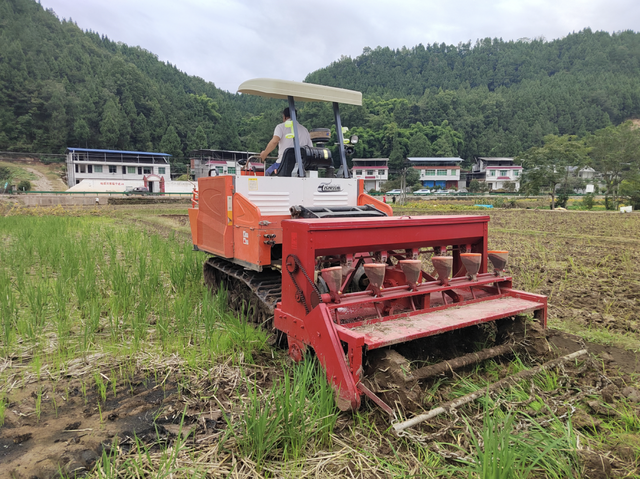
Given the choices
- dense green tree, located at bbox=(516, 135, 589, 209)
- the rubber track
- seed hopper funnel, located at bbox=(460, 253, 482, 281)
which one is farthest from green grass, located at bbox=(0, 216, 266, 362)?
dense green tree, located at bbox=(516, 135, 589, 209)

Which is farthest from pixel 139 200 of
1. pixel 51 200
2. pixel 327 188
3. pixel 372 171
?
pixel 372 171

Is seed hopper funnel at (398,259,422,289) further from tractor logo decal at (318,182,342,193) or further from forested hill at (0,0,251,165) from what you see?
forested hill at (0,0,251,165)

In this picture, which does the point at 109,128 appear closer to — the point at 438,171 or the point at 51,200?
the point at 51,200

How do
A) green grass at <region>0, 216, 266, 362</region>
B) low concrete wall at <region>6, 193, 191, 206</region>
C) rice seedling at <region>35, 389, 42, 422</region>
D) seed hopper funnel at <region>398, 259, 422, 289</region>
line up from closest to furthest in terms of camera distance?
rice seedling at <region>35, 389, 42, 422</region>
seed hopper funnel at <region>398, 259, 422, 289</region>
green grass at <region>0, 216, 266, 362</region>
low concrete wall at <region>6, 193, 191, 206</region>

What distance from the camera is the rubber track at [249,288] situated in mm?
4305

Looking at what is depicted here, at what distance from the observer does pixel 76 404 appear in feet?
10.1

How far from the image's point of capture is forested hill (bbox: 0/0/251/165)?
72.5 metres

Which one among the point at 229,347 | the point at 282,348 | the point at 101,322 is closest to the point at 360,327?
the point at 282,348

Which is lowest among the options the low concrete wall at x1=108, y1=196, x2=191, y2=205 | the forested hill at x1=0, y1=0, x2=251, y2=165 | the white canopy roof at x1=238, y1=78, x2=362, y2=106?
the low concrete wall at x1=108, y1=196, x2=191, y2=205

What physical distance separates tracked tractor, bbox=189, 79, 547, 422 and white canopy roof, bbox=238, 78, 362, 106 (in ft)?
0.05

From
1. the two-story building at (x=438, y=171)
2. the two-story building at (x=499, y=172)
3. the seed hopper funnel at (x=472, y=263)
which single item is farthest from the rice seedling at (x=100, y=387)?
the two-story building at (x=499, y=172)

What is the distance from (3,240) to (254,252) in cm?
920

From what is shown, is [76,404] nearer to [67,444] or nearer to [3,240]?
[67,444]

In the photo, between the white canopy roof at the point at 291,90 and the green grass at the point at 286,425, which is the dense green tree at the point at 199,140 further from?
the green grass at the point at 286,425
